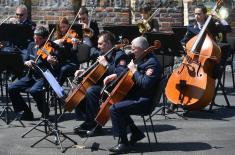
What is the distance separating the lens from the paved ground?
719 centimetres

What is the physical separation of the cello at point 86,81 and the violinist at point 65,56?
1.41 metres

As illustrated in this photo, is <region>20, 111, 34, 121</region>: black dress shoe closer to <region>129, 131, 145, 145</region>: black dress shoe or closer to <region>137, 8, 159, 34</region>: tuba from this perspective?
<region>129, 131, 145, 145</region>: black dress shoe

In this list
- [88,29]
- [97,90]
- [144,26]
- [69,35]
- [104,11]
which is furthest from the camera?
[104,11]

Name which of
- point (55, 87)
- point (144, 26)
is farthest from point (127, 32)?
point (55, 87)

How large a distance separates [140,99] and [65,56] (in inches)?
99.9

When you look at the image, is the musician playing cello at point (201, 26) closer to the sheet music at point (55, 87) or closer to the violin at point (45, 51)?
the violin at point (45, 51)

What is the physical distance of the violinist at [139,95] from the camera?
6.99 metres

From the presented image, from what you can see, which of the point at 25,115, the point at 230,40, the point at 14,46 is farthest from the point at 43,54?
the point at 230,40

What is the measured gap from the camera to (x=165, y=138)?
25.5 feet

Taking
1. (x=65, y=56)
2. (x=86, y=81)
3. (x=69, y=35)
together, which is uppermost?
(x=69, y=35)

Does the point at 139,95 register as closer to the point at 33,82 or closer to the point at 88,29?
the point at 33,82

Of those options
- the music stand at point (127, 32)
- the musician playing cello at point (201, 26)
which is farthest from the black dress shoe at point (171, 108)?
the music stand at point (127, 32)

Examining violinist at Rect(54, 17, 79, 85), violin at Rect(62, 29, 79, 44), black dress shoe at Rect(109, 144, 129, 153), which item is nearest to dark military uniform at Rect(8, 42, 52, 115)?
violinist at Rect(54, 17, 79, 85)

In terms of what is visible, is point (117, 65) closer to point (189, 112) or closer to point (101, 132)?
point (101, 132)
